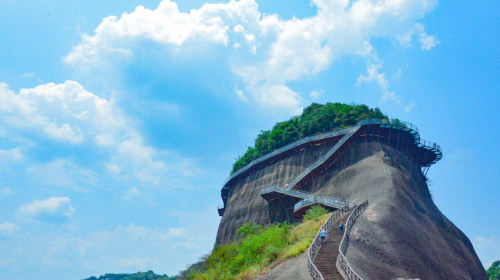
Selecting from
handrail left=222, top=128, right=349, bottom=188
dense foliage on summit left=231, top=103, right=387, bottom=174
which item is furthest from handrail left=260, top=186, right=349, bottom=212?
dense foliage on summit left=231, top=103, right=387, bottom=174

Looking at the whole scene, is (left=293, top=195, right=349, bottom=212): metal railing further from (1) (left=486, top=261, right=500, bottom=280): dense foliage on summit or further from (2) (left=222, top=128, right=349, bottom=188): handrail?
(1) (left=486, top=261, right=500, bottom=280): dense foliage on summit

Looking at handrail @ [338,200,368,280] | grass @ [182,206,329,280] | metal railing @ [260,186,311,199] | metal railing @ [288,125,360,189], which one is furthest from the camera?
metal railing @ [288,125,360,189]

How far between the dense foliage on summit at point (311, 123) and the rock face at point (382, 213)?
16.8 ft

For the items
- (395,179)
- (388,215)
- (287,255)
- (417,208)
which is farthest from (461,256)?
(287,255)

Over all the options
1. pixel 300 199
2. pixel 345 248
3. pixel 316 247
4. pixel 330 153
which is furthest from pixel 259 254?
pixel 330 153

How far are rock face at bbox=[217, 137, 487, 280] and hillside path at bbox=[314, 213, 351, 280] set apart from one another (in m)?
1.00

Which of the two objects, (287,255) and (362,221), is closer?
(287,255)

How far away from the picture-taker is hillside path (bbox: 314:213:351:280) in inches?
828

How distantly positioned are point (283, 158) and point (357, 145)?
540 inches

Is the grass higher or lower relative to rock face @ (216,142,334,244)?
lower

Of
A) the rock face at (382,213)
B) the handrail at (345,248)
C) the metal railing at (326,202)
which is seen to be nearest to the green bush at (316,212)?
the metal railing at (326,202)

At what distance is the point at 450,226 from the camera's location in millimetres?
46219

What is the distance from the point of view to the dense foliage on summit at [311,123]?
195ft

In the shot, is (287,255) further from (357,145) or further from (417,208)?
(357,145)
